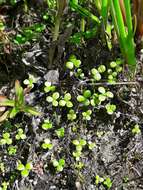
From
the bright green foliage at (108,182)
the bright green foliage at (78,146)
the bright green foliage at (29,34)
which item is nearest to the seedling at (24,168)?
the bright green foliage at (78,146)

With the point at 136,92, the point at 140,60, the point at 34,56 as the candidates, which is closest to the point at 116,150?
the point at 136,92

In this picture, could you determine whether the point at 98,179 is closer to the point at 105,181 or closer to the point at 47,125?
the point at 105,181

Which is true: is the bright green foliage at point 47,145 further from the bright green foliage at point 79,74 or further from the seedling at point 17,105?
the bright green foliage at point 79,74

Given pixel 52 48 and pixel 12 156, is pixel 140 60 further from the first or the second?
pixel 12 156

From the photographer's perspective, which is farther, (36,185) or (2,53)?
(2,53)

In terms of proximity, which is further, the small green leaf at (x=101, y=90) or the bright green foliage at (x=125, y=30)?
the small green leaf at (x=101, y=90)

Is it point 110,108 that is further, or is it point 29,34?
point 29,34

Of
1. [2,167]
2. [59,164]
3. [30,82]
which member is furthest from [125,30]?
[2,167]

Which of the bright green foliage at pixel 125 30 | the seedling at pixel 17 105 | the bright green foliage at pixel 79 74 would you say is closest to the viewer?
the bright green foliage at pixel 125 30

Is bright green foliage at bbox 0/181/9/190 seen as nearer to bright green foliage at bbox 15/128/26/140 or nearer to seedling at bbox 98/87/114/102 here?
bright green foliage at bbox 15/128/26/140

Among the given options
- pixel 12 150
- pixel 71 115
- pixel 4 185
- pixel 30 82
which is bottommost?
pixel 4 185

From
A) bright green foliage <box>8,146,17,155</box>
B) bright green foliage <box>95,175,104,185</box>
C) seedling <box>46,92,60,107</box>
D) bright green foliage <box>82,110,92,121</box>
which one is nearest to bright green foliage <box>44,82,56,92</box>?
seedling <box>46,92,60,107</box>
